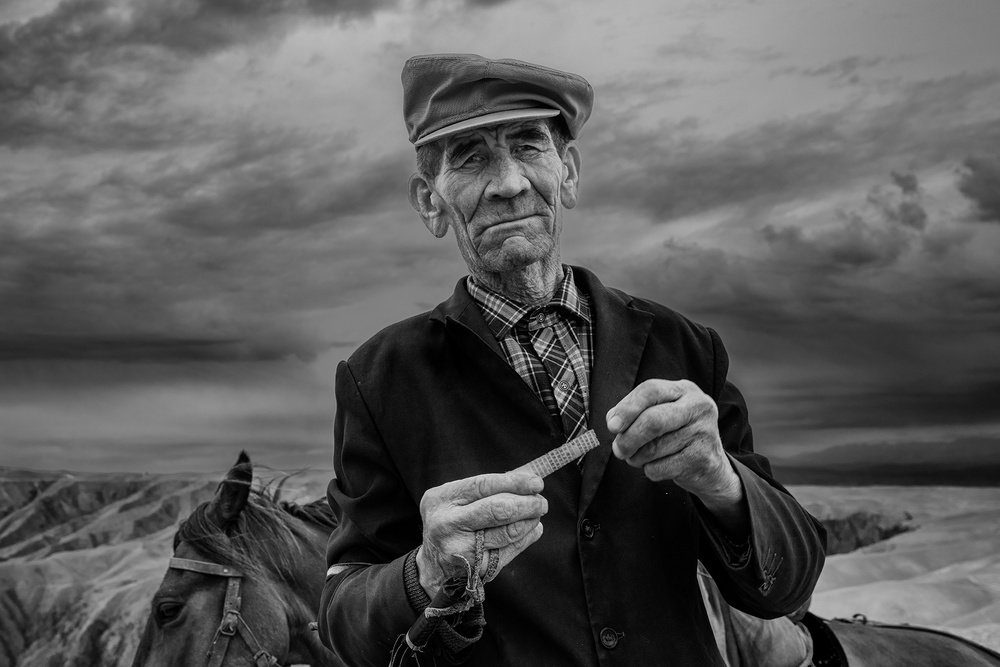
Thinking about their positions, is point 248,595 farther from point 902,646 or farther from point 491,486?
point 902,646

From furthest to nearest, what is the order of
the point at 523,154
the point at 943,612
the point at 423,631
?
1. the point at 943,612
2. the point at 523,154
3. the point at 423,631

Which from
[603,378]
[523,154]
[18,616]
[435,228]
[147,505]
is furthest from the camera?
[147,505]

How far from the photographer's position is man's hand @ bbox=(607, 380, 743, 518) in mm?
1436

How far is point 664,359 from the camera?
1920 millimetres

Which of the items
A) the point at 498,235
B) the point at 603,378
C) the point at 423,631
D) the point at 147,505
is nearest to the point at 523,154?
the point at 498,235

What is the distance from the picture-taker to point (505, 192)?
186 centimetres

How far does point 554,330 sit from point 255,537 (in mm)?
2730

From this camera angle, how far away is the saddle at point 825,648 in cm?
409

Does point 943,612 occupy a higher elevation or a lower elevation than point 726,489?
lower

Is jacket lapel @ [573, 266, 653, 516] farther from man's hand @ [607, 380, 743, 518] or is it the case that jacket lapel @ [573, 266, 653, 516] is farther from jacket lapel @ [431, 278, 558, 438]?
man's hand @ [607, 380, 743, 518]

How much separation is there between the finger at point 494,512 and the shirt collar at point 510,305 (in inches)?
21.6

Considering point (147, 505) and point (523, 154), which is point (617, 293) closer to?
point (523, 154)

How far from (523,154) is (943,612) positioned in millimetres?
7517

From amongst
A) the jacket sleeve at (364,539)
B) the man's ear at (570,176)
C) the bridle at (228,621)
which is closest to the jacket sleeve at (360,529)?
the jacket sleeve at (364,539)
